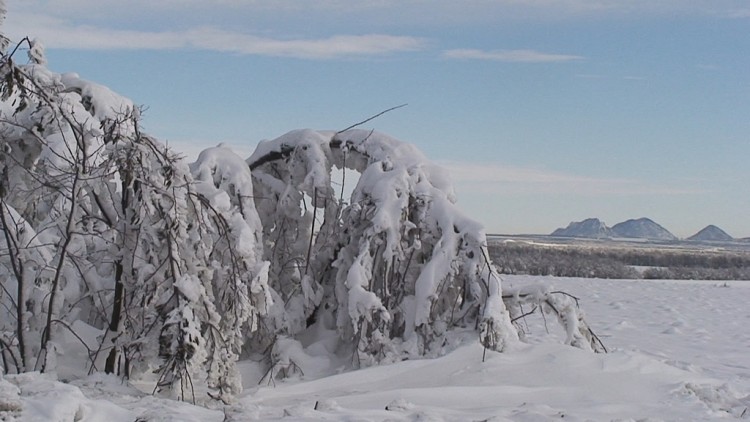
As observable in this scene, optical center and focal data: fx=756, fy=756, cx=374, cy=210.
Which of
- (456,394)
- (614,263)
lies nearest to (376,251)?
(456,394)

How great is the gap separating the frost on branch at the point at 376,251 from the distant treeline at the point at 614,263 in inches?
1029

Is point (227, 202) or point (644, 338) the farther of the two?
point (644, 338)

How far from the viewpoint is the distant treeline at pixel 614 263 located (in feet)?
129

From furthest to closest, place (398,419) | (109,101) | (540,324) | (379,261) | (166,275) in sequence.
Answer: (540,324) < (379,261) < (109,101) < (166,275) < (398,419)

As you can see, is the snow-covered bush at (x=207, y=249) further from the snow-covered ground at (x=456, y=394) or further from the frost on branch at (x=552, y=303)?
the frost on branch at (x=552, y=303)

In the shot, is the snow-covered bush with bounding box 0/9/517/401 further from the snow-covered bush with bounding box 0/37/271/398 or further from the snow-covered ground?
the snow-covered ground

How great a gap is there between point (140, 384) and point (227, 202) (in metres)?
1.47

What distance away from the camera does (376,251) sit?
656 cm

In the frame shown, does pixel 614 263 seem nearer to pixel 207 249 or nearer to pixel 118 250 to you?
pixel 207 249

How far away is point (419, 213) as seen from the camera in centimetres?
670

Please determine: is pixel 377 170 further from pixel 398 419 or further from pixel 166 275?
pixel 398 419

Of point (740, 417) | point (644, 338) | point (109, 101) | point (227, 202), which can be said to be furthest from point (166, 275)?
point (644, 338)

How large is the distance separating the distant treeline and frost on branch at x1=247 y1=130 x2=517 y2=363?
2615 cm

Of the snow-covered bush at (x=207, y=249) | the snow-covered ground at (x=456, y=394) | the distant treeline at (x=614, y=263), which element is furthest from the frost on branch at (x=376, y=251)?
the distant treeline at (x=614, y=263)
